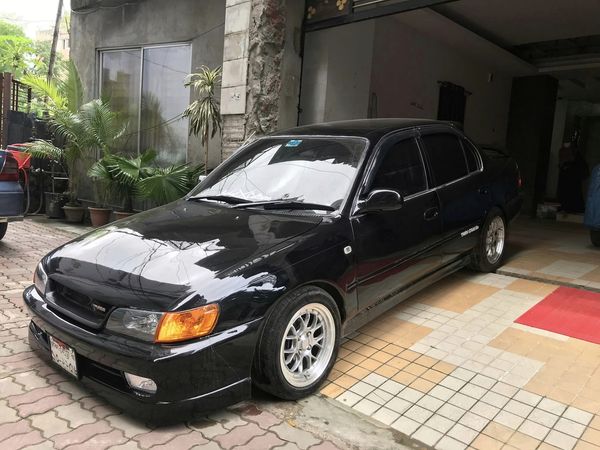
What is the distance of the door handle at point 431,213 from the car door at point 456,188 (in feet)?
0.38

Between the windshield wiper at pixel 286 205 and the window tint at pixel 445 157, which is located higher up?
the window tint at pixel 445 157

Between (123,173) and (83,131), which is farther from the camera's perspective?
(83,131)

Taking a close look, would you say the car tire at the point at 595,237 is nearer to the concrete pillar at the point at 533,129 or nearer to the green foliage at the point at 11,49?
the concrete pillar at the point at 533,129

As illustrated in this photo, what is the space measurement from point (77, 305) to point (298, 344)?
4.24ft

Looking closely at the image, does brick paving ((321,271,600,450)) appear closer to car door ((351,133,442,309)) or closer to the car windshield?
car door ((351,133,442,309))

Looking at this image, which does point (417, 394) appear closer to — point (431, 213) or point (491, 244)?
point (431, 213)

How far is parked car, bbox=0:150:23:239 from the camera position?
20.1ft

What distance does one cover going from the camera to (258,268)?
2.79 metres

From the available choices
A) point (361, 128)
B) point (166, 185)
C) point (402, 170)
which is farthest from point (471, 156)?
point (166, 185)

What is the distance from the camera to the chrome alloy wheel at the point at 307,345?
295cm

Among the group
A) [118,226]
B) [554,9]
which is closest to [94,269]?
[118,226]

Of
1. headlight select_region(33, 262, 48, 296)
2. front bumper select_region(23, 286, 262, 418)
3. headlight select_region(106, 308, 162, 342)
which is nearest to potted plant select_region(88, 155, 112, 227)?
headlight select_region(33, 262, 48, 296)

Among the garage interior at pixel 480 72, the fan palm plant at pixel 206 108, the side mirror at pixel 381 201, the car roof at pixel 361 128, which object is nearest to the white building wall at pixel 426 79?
the garage interior at pixel 480 72

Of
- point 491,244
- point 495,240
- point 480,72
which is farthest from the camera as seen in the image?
point 480,72
